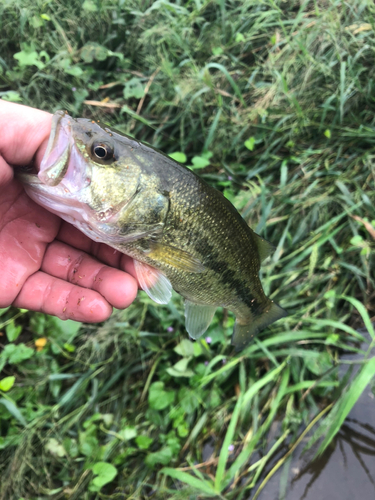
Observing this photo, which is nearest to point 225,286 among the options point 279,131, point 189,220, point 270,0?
point 189,220

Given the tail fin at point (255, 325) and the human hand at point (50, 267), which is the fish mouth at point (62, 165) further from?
the tail fin at point (255, 325)

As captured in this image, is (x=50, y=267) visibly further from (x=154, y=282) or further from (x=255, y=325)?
(x=255, y=325)

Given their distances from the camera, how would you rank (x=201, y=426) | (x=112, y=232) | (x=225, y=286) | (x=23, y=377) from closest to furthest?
(x=112, y=232), (x=225, y=286), (x=201, y=426), (x=23, y=377)

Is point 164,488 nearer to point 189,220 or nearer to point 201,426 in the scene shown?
point 201,426

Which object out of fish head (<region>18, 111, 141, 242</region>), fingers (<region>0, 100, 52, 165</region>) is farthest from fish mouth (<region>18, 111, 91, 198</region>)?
fingers (<region>0, 100, 52, 165</region>)

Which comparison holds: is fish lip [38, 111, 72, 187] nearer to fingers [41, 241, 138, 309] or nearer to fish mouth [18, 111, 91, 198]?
fish mouth [18, 111, 91, 198]

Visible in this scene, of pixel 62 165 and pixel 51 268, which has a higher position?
pixel 62 165

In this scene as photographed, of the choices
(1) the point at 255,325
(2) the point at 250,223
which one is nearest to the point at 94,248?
(1) the point at 255,325
